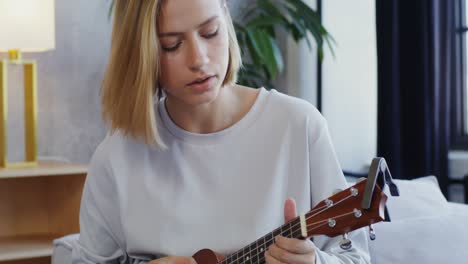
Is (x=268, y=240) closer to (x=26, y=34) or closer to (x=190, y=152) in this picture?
(x=190, y=152)

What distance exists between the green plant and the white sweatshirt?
1731 millimetres

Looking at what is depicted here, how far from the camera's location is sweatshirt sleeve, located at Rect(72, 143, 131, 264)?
5.01 ft

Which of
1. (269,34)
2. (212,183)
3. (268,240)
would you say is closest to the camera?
(268,240)

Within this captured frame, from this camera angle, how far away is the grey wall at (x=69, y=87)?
130 inches

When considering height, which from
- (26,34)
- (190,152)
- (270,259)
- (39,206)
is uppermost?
(26,34)

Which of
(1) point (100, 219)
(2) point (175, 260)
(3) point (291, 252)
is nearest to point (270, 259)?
(3) point (291, 252)

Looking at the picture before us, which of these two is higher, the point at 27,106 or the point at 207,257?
the point at 27,106

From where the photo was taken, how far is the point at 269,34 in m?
3.53

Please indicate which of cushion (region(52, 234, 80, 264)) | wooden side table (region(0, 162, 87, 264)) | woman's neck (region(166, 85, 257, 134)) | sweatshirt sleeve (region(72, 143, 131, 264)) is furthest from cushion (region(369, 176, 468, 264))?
wooden side table (region(0, 162, 87, 264))

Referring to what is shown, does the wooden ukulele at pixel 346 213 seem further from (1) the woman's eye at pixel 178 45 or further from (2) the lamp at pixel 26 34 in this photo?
(2) the lamp at pixel 26 34

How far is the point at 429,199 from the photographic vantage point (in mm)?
1951

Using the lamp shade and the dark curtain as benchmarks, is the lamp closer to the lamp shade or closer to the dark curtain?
the lamp shade

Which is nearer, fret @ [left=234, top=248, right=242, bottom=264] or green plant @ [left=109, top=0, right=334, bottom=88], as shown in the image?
fret @ [left=234, top=248, right=242, bottom=264]

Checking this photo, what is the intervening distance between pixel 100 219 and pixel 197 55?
42 centimetres
